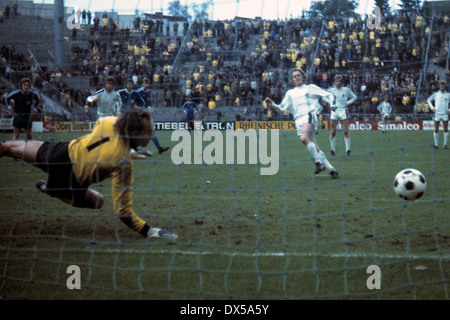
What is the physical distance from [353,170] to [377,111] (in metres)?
18.7

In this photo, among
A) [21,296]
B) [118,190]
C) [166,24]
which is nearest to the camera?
[21,296]

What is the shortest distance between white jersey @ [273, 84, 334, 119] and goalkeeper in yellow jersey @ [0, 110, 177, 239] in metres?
5.70

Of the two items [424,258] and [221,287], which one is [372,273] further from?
[221,287]

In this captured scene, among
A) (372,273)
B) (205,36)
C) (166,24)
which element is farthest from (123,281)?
(166,24)

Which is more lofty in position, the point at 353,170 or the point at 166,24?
the point at 166,24

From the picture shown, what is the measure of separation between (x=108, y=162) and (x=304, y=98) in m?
6.18

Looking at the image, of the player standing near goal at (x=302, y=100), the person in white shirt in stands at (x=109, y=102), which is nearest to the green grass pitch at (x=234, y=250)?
the player standing near goal at (x=302, y=100)

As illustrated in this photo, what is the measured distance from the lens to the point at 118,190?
494cm

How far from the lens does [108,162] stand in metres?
4.89

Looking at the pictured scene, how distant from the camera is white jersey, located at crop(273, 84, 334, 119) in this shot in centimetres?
1023

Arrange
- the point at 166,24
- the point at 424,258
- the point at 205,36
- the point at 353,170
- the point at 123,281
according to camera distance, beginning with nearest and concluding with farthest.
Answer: the point at 123,281 < the point at 424,258 < the point at 353,170 < the point at 205,36 < the point at 166,24

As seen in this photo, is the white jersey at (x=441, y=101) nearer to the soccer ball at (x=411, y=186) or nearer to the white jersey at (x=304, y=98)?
the white jersey at (x=304, y=98)

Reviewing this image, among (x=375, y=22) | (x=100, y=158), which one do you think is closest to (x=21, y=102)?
(x=100, y=158)

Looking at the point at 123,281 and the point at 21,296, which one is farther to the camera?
the point at 123,281
